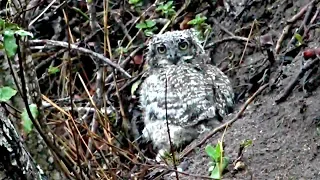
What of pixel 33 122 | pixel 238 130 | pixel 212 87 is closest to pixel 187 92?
pixel 212 87

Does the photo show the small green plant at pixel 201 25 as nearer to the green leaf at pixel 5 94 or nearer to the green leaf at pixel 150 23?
the green leaf at pixel 150 23

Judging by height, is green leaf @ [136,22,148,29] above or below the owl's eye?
above

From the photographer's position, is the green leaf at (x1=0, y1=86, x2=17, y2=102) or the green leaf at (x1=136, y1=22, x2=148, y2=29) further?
the green leaf at (x1=136, y1=22, x2=148, y2=29)

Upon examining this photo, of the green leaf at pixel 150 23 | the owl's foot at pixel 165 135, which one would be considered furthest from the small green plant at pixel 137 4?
the owl's foot at pixel 165 135

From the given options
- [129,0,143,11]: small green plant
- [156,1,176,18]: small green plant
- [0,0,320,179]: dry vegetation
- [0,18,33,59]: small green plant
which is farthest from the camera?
[129,0,143,11]: small green plant

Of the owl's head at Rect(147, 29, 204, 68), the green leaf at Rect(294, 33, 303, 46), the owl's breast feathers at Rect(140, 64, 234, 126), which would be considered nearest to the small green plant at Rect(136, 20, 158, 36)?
the owl's head at Rect(147, 29, 204, 68)

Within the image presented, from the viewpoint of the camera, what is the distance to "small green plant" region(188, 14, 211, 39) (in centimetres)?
620

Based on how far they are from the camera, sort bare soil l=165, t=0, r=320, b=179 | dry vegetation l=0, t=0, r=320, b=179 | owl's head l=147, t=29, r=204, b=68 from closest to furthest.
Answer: bare soil l=165, t=0, r=320, b=179
dry vegetation l=0, t=0, r=320, b=179
owl's head l=147, t=29, r=204, b=68

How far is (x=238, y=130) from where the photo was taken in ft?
14.7

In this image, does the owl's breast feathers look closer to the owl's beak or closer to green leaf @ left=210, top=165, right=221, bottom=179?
the owl's beak

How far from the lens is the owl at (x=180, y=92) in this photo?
4.93 metres

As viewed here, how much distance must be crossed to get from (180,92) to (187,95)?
2.5 inches

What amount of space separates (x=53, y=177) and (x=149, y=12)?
3916mm

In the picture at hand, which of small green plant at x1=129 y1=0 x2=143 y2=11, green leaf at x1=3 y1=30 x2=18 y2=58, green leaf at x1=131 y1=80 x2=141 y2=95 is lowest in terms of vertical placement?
green leaf at x1=131 y1=80 x2=141 y2=95
